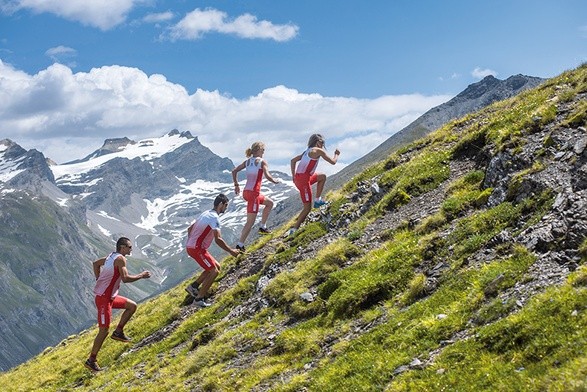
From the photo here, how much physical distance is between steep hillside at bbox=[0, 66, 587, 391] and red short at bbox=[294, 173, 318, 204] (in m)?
1.48

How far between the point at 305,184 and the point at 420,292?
428 inches

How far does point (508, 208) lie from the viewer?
50.9 ft

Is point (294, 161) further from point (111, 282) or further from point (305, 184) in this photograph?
point (111, 282)

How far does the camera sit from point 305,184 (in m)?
24.3

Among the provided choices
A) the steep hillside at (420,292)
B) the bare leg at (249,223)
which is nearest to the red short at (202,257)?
the steep hillside at (420,292)

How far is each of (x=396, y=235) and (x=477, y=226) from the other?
3592 millimetres

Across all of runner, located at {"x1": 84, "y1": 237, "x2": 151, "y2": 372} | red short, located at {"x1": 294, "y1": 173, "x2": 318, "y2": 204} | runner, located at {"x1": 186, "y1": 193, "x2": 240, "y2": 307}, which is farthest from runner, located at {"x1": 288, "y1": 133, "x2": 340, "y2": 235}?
runner, located at {"x1": 84, "y1": 237, "x2": 151, "y2": 372}

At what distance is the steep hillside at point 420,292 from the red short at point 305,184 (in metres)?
1.48

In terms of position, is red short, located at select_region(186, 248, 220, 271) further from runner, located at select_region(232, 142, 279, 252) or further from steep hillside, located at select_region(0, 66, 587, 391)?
runner, located at select_region(232, 142, 279, 252)

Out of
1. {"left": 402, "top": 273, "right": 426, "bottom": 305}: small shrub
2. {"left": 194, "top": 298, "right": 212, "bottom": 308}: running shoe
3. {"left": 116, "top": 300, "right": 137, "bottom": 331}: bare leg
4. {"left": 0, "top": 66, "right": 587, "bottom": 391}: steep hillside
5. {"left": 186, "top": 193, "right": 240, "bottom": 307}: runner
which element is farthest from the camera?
{"left": 194, "top": 298, "right": 212, "bottom": 308}: running shoe

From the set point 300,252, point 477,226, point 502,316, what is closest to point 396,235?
point 477,226

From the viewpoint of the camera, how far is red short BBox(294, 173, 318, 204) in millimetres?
24250

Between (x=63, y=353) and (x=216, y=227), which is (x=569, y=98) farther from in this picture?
(x=63, y=353)

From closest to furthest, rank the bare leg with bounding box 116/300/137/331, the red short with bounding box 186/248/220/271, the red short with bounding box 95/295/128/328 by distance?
the red short with bounding box 95/295/128/328, the bare leg with bounding box 116/300/137/331, the red short with bounding box 186/248/220/271
